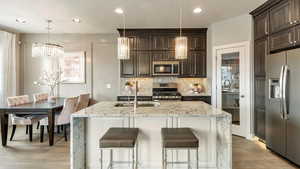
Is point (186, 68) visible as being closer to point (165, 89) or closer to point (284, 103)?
point (165, 89)

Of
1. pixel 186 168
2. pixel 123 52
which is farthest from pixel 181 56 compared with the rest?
pixel 186 168

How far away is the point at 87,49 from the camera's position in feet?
20.7

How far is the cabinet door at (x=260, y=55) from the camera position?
161 inches

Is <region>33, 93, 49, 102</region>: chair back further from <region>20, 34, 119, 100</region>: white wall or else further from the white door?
the white door

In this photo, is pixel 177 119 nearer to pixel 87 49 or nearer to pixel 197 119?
pixel 197 119

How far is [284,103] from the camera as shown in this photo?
313cm

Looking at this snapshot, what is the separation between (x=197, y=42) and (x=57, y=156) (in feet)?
14.6

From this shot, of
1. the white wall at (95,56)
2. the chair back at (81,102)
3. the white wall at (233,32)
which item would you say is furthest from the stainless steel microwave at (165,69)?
the chair back at (81,102)

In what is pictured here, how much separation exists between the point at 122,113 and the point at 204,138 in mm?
1265

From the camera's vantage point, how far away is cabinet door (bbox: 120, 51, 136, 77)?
583cm

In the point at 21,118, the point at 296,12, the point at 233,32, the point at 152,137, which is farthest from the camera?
the point at 233,32

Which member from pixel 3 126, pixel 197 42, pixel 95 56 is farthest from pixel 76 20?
pixel 197 42

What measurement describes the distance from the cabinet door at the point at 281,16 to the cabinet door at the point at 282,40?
100 mm

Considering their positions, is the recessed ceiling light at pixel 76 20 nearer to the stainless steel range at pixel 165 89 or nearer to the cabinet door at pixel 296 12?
the stainless steel range at pixel 165 89
